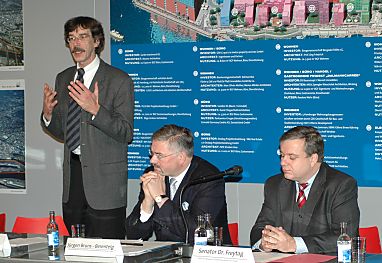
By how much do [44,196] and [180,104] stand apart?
1482 millimetres

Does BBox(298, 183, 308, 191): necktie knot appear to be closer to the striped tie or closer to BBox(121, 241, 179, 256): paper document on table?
BBox(121, 241, 179, 256): paper document on table

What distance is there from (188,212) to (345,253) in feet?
4.87

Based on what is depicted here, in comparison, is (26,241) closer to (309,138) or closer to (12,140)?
(309,138)

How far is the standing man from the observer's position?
19.4 ft

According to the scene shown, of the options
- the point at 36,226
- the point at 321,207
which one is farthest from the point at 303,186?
the point at 36,226

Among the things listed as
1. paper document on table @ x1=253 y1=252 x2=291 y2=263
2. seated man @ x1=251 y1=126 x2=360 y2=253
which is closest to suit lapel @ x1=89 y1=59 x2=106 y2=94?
seated man @ x1=251 y1=126 x2=360 y2=253

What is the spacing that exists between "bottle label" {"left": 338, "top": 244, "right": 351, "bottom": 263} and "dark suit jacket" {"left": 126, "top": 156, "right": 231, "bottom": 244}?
49.0 inches

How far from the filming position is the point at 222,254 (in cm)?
350

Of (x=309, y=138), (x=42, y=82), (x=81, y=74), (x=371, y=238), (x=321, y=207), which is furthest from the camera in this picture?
(x=42, y=82)

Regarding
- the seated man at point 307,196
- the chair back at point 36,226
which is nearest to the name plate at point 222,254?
the seated man at point 307,196

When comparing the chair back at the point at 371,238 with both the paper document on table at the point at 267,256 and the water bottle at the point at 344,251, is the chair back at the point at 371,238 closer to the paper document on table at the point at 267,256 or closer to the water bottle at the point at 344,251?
the paper document on table at the point at 267,256

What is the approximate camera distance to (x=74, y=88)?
19.3ft

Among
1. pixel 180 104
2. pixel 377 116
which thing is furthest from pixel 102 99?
pixel 377 116

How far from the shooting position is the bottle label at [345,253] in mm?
3498
